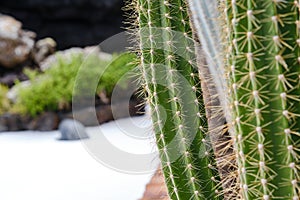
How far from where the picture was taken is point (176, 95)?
1.17m

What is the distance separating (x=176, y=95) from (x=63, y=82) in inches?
147

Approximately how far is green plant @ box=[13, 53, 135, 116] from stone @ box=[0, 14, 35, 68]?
522mm

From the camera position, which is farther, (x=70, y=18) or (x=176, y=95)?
(x=70, y=18)

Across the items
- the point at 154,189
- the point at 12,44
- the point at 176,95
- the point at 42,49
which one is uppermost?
the point at 12,44

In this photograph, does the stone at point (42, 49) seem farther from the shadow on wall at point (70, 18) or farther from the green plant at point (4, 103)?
the green plant at point (4, 103)

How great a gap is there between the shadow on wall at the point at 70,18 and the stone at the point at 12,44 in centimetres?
37

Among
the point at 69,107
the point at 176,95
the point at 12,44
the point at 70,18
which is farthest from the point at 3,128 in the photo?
the point at 176,95

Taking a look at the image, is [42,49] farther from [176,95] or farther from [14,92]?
[176,95]

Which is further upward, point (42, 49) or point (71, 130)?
point (42, 49)

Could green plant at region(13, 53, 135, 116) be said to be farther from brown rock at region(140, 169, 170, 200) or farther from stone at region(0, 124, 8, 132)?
brown rock at region(140, 169, 170, 200)

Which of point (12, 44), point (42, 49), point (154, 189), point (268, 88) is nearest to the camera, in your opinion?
point (268, 88)

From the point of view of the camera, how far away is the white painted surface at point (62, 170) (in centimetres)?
311

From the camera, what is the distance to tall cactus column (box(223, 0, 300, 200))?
83cm

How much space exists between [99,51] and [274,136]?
446 centimetres
